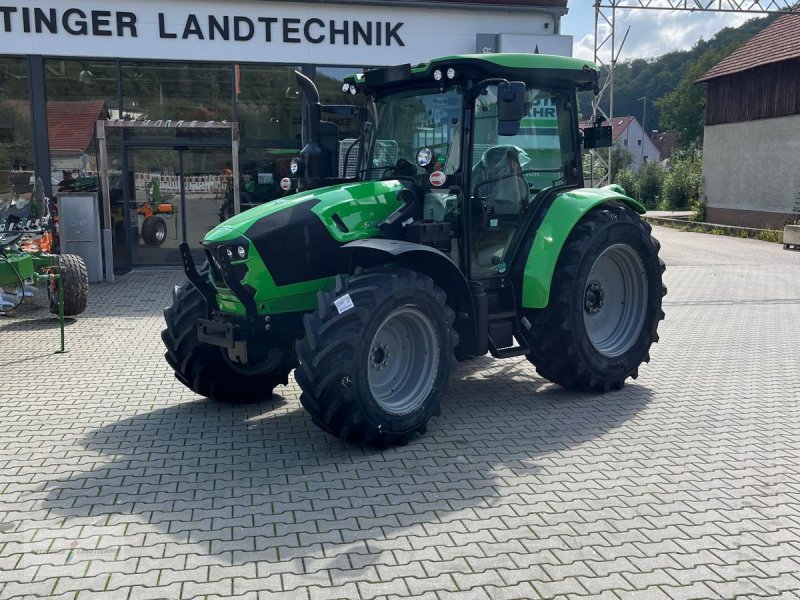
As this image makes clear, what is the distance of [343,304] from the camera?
15.8 feet

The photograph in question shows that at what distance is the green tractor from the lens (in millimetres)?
5062

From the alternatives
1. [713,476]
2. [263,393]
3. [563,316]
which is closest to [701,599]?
[713,476]

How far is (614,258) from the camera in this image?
6898mm

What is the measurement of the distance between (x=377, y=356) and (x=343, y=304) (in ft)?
2.00

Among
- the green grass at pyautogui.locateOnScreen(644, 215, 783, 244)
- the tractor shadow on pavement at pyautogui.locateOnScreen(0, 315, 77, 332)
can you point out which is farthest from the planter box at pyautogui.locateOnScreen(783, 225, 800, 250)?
the tractor shadow on pavement at pyautogui.locateOnScreen(0, 315, 77, 332)

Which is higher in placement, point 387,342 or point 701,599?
point 387,342

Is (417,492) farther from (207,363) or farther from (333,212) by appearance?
(207,363)

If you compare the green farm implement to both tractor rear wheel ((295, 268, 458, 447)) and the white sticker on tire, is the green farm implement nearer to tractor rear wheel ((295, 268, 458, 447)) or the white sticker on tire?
tractor rear wheel ((295, 268, 458, 447))

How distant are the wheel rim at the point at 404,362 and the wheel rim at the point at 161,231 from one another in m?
10.4

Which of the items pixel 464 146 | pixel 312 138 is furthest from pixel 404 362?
pixel 312 138

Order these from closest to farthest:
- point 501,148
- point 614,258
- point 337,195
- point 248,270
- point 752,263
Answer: point 248,270 → point 337,195 → point 501,148 → point 614,258 → point 752,263

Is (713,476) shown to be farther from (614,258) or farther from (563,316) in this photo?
(614,258)

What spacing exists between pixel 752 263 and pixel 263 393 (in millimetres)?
13558

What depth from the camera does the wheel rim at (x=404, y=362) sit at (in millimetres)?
5264
